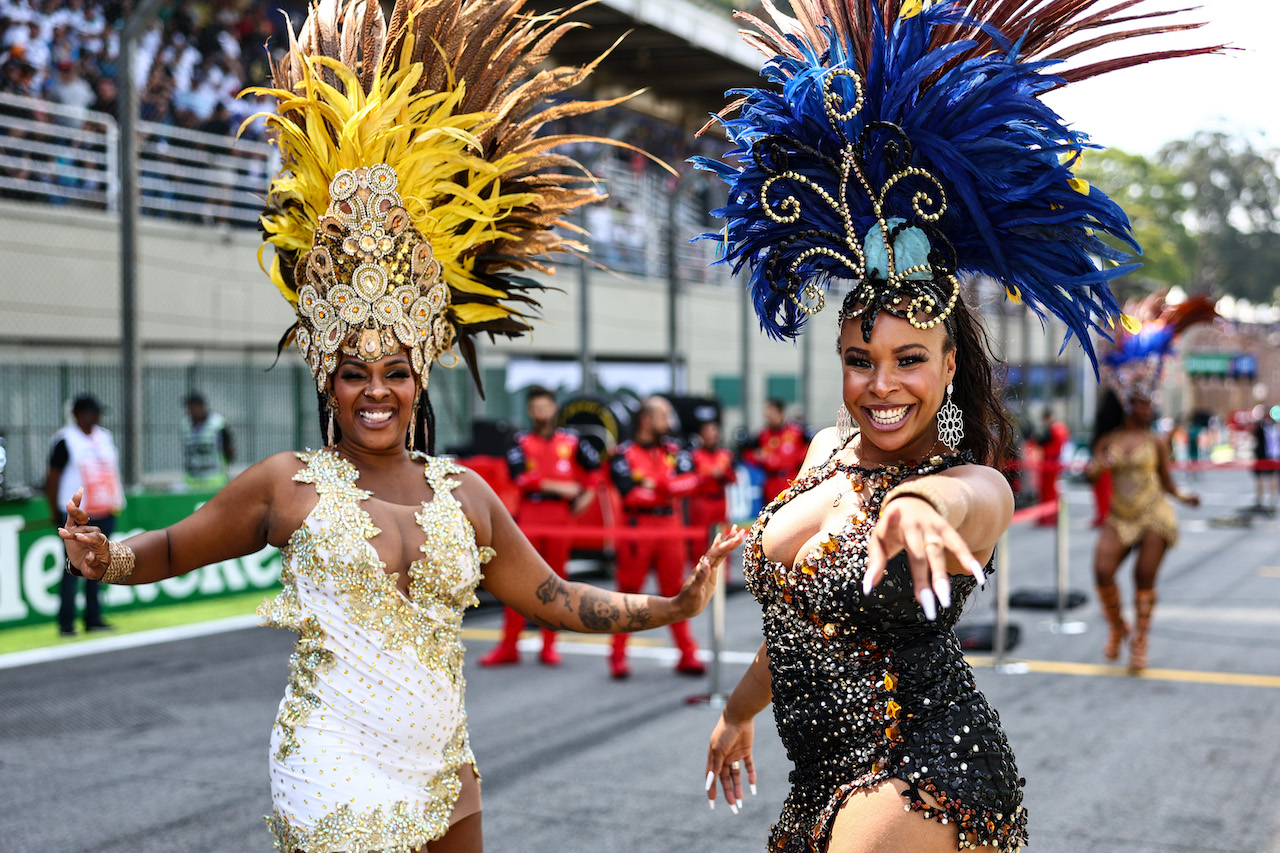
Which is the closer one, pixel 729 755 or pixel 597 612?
pixel 729 755

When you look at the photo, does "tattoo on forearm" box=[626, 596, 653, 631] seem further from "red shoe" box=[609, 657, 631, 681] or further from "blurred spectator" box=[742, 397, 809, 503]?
"blurred spectator" box=[742, 397, 809, 503]

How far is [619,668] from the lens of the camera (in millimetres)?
8117

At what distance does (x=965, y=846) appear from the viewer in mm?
2363

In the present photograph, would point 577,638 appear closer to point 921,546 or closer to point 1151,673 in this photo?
point 1151,673

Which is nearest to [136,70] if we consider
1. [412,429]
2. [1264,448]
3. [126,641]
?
[126,641]

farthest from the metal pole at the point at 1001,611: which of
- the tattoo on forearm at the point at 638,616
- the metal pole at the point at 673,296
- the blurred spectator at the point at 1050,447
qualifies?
the blurred spectator at the point at 1050,447

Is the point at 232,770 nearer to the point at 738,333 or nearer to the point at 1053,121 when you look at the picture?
the point at 1053,121

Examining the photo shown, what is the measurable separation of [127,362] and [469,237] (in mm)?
8040

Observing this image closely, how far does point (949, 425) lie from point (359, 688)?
4.83 feet

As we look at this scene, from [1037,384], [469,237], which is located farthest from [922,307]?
[1037,384]

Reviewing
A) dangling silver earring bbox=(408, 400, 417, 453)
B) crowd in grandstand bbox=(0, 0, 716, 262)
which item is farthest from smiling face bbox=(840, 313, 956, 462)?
crowd in grandstand bbox=(0, 0, 716, 262)

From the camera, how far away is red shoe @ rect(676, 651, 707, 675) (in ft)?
27.0

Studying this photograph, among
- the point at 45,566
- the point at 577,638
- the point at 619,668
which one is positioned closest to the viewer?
the point at 619,668

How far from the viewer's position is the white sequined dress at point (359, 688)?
2.74 metres
